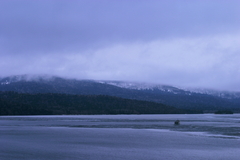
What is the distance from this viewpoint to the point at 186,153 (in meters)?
39.2

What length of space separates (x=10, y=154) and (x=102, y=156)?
9.56 meters

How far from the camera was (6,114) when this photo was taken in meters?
190

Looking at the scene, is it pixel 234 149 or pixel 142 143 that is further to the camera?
pixel 142 143

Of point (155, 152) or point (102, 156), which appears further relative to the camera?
point (155, 152)

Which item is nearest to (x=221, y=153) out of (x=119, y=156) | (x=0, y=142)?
(x=119, y=156)

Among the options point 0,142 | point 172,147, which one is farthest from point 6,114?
point 172,147

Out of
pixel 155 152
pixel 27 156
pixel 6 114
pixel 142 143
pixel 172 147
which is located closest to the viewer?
pixel 27 156

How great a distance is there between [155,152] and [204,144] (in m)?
9.02

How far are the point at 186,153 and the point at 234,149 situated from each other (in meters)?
6.33

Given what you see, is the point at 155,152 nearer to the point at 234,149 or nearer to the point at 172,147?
the point at 172,147

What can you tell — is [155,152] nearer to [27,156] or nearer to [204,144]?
[204,144]

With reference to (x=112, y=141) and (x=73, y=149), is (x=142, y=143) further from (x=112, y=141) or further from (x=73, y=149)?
(x=73, y=149)

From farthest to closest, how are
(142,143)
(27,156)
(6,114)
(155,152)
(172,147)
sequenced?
(6,114), (142,143), (172,147), (155,152), (27,156)

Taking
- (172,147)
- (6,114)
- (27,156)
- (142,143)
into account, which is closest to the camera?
(27,156)
